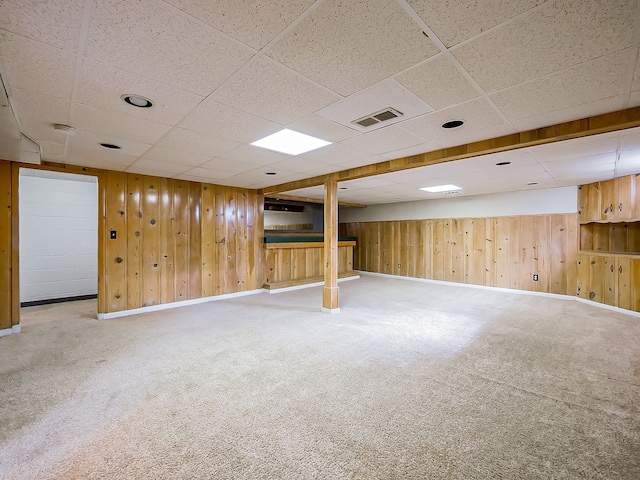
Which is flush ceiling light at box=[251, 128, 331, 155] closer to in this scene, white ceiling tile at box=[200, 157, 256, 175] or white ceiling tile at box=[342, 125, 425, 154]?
white ceiling tile at box=[342, 125, 425, 154]

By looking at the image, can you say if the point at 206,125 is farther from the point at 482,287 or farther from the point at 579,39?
the point at 482,287

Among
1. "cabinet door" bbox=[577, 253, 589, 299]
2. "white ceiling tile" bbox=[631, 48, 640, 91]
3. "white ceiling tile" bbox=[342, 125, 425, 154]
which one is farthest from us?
"cabinet door" bbox=[577, 253, 589, 299]

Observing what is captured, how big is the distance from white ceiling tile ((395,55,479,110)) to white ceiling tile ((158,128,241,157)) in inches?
72.9

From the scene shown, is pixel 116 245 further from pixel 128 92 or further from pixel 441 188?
pixel 441 188

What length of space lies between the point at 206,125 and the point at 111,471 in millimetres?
2376

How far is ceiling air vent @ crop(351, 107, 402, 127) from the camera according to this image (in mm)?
2243

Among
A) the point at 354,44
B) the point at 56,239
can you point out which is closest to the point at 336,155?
the point at 354,44

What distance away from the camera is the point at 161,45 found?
57.0 inches

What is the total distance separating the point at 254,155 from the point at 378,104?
5.84 ft

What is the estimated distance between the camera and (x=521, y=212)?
20.1 feet

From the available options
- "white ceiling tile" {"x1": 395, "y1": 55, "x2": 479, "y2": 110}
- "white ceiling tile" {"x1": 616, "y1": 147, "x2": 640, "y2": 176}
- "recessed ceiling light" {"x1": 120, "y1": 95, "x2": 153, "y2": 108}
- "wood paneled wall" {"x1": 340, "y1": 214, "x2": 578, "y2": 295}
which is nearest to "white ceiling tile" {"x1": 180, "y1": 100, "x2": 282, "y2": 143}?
"recessed ceiling light" {"x1": 120, "y1": 95, "x2": 153, "y2": 108}

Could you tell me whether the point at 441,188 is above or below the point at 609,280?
above

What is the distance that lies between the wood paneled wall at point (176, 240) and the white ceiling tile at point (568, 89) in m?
4.69

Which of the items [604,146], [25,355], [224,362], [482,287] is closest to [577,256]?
[482,287]
